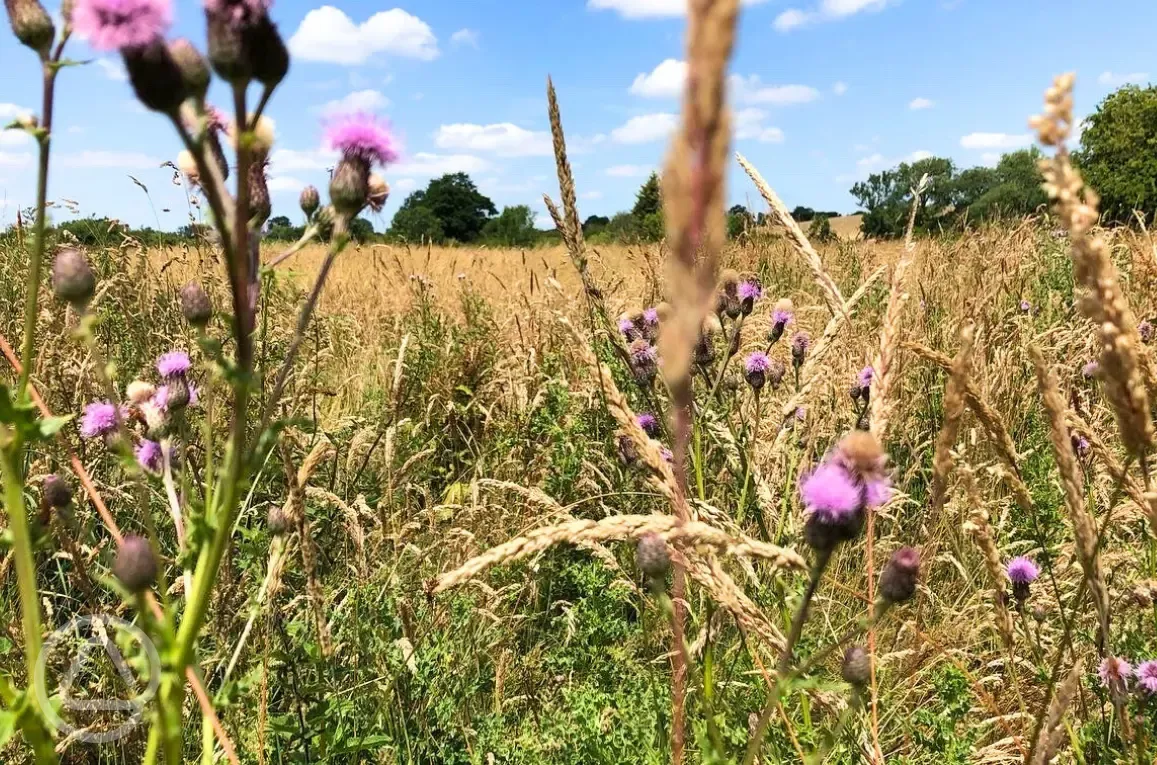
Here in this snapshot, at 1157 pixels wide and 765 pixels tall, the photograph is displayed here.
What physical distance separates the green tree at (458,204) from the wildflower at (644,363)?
182ft

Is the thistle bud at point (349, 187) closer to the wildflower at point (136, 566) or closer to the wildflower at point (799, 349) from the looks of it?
the wildflower at point (136, 566)

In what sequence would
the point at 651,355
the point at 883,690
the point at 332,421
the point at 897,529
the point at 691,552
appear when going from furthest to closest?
the point at 332,421 < the point at 897,529 < the point at 651,355 < the point at 883,690 < the point at 691,552

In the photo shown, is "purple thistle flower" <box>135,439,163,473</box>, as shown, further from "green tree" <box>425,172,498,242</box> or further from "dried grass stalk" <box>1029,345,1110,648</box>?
"green tree" <box>425,172,498,242</box>

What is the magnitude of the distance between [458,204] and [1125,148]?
41.3 metres

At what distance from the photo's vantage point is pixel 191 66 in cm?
71

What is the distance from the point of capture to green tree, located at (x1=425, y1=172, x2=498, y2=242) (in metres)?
57.1

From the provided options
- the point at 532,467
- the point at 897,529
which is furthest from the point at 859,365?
the point at 532,467

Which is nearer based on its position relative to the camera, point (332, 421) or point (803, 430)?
point (803, 430)

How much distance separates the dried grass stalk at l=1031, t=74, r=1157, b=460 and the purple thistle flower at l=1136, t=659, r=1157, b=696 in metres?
0.93

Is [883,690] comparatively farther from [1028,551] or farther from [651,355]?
[651,355]

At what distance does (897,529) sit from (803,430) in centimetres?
43

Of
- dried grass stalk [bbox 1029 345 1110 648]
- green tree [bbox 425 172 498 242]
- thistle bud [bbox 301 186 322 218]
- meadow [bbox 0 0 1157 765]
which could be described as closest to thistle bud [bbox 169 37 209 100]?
meadow [bbox 0 0 1157 765]

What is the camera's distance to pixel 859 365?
2.78 m

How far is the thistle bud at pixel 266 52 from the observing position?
72cm
